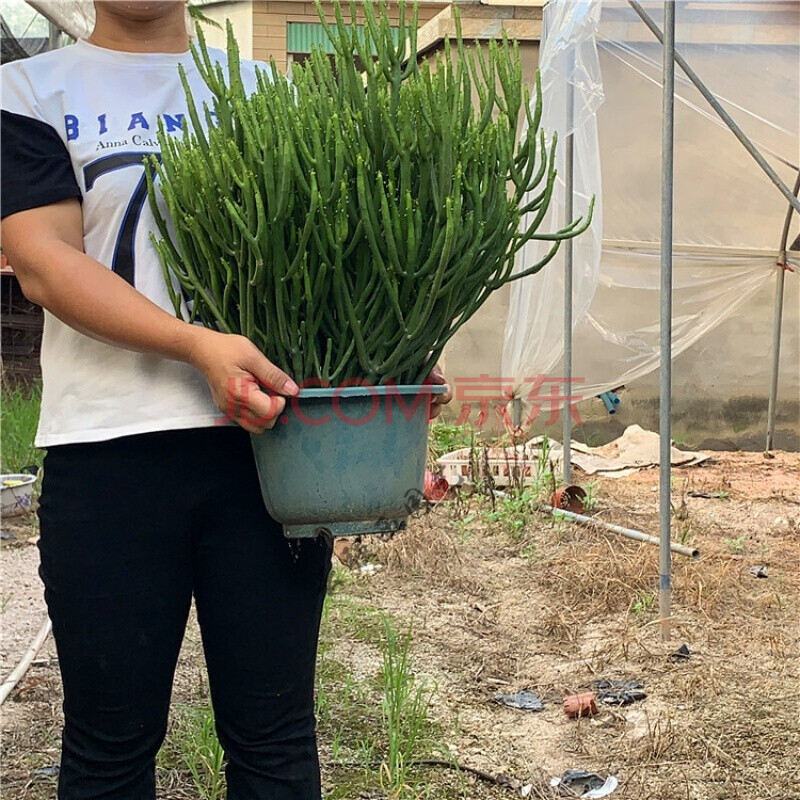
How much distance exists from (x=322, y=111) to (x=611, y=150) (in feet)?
14.5

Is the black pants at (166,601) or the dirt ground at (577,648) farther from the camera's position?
the dirt ground at (577,648)

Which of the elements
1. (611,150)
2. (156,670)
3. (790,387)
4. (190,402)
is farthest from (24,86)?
(790,387)

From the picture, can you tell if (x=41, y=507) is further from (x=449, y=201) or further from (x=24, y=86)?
(x=449, y=201)

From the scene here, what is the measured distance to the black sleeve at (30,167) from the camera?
3.66 feet

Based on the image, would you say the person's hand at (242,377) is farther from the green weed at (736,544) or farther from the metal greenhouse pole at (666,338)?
the green weed at (736,544)

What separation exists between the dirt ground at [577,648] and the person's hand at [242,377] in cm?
114

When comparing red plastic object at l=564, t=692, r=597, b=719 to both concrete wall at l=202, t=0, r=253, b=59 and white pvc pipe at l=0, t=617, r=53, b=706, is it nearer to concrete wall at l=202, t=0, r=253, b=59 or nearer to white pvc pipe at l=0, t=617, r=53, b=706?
white pvc pipe at l=0, t=617, r=53, b=706

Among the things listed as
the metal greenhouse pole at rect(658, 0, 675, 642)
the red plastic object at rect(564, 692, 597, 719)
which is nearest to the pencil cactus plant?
the red plastic object at rect(564, 692, 597, 719)

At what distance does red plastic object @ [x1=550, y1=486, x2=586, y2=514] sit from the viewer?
4.23m

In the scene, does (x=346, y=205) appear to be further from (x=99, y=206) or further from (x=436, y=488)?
(x=436, y=488)

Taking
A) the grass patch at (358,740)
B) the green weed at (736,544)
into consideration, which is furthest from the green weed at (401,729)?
the green weed at (736,544)

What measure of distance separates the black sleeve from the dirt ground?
1.27m

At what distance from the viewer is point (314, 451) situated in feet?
3.63

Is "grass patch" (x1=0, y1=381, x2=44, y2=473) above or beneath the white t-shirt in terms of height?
beneath
